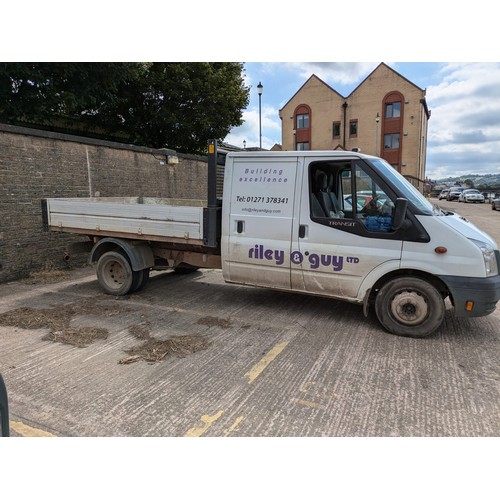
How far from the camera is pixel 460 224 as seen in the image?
463 centimetres

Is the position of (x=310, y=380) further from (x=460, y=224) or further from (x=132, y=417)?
(x=460, y=224)

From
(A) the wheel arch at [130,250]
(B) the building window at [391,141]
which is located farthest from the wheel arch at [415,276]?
(B) the building window at [391,141]

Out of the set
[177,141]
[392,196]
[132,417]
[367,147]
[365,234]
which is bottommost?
[132,417]

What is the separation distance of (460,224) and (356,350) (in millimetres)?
1991

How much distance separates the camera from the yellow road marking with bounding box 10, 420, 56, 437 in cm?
284

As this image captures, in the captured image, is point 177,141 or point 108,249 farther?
point 177,141

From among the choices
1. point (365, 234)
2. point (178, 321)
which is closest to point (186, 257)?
point (178, 321)

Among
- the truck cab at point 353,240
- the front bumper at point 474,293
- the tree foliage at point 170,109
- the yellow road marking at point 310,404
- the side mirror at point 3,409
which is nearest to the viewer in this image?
the side mirror at point 3,409

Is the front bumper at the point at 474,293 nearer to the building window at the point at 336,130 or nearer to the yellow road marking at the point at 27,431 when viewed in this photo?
the yellow road marking at the point at 27,431

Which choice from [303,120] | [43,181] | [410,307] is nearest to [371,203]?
[410,307]

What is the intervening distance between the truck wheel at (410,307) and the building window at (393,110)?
44605 millimetres

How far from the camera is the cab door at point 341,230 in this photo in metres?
4.71

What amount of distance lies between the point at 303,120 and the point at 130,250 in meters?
47.3

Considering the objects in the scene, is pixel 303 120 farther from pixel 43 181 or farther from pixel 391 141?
pixel 43 181
